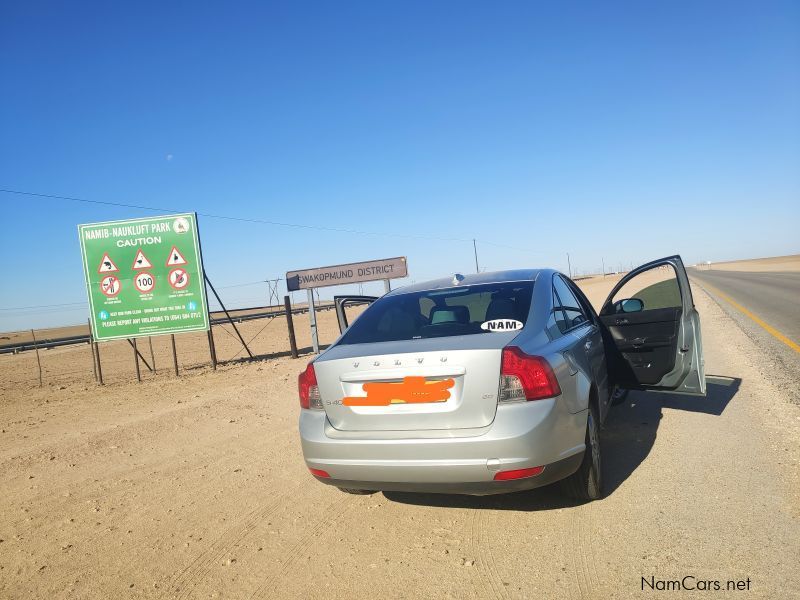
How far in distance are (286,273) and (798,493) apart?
47.4ft

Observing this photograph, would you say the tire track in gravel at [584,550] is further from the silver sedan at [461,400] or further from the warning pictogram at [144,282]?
the warning pictogram at [144,282]

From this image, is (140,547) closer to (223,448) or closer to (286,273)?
(223,448)

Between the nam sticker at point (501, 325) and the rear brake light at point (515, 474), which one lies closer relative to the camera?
the rear brake light at point (515, 474)

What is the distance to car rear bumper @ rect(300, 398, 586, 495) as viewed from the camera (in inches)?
122

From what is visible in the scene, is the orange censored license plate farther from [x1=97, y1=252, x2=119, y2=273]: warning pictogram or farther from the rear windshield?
[x1=97, y1=252, x2=119, y2=273]: warning pictogram

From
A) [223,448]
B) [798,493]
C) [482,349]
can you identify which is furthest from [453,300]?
[223,448]

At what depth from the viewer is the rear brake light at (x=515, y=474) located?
10.2 ft

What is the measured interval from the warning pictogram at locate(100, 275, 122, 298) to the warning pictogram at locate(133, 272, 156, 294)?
0.43 meters

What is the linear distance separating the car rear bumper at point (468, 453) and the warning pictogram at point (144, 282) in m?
12.0

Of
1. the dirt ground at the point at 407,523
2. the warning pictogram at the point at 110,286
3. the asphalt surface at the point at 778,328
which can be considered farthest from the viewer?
the warning pictogram at the point at 110,286

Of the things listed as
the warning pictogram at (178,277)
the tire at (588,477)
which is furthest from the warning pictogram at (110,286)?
the tire at (588,477)

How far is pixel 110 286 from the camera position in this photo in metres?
13.9

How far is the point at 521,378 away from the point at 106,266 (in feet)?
43.8

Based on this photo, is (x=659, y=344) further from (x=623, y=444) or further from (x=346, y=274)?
(x=346, y=274)
